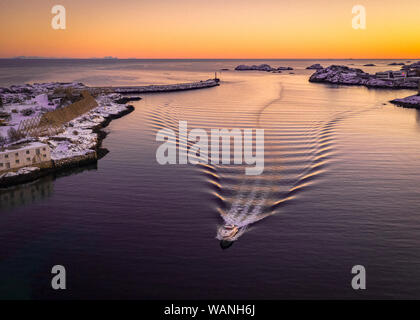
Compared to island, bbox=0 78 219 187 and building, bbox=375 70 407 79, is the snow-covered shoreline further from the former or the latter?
building, bbox=375 70 407 79

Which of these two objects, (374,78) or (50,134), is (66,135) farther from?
(374,78)

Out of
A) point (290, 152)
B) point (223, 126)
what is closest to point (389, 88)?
point (223, 126)

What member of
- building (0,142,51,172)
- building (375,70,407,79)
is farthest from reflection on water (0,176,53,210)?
building (375,70,407,79)

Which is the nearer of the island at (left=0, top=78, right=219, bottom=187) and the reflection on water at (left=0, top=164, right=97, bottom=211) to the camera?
the reflection on water at (left=0, top=164, right=97, bottom=211)

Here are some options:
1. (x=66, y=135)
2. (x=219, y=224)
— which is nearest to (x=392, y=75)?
(x=66, y=135)

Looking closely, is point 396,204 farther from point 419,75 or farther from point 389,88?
point 419,75
